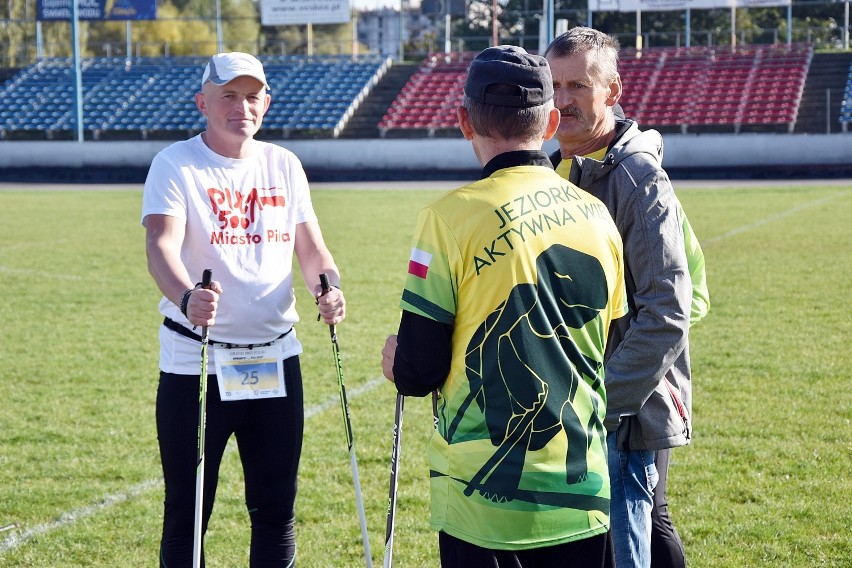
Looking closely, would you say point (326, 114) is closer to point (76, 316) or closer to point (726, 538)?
point (76, 316)

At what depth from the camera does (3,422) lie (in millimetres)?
7219

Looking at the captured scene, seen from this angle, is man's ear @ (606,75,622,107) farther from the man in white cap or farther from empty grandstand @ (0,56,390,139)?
empty grandstand @ (0,56,390,139)

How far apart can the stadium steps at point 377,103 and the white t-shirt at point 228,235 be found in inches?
1440

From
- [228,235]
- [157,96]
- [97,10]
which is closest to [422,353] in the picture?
[228,235]

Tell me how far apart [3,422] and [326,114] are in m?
35.0

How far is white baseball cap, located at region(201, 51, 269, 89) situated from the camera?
3.82 m

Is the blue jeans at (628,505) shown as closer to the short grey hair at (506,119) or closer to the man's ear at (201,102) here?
the short grey hair at (506,119)

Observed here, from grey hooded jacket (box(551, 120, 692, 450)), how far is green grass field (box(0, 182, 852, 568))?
6.66ft

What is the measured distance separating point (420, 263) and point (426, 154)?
3516cm

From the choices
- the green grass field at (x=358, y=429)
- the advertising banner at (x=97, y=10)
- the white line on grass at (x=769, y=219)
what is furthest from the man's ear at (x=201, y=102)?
the advertising banner at (x=97, y=10)

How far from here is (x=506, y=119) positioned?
2562 millimetres

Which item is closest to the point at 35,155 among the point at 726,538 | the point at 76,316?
the point at 76,316

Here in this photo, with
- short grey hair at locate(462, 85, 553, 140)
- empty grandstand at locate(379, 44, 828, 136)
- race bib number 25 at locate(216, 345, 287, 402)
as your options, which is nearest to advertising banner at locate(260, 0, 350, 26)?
empty grandstand at locate(379, 44, 828, 136)

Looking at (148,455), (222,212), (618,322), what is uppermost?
(222,212)
